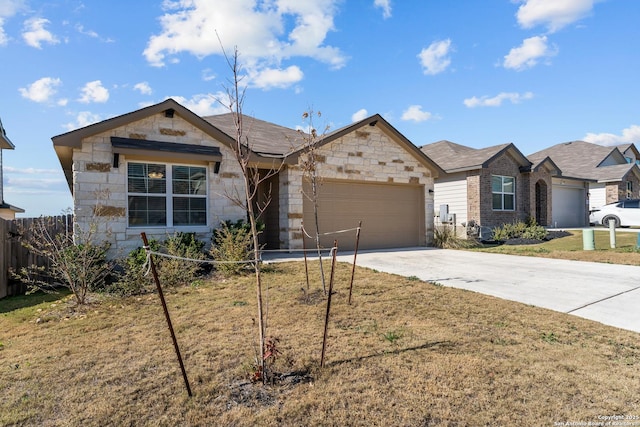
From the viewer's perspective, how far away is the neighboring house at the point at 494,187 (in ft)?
58.1

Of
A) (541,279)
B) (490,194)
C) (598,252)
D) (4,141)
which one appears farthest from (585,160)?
(4,141)

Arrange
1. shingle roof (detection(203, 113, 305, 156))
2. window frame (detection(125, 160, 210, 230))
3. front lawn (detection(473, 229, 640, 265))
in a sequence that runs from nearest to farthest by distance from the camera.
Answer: window frame (detection(125, 160, 210, 230))
front lawn (detection(473, 229, 640, 265))
shingle roof (detection(203, 113, 305, 156))

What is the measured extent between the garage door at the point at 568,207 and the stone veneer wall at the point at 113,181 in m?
22.6

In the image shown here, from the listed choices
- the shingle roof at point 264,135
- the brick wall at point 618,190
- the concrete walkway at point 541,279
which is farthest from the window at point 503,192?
the shingle roof at point 264,135

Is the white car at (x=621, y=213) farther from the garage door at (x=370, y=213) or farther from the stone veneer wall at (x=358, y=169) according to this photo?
the stone veneer wall at (x=358, y=169)

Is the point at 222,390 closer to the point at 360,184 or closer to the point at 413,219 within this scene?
the point at 360,184

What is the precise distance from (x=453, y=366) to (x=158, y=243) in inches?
292

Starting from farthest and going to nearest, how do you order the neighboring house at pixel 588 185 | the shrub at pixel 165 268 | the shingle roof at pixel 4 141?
the neighboring house at pixel 588 185 → the shingle roof at pixel 4 141 → the shrub at pixel 165 268

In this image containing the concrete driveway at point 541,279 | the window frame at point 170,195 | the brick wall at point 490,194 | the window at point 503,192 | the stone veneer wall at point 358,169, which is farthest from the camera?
the window at point 503,192

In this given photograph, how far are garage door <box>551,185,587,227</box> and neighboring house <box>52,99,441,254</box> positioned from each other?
13.8 metres

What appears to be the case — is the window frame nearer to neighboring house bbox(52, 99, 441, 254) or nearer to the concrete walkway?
neighboring house bbox(52, 99, 441, 254)

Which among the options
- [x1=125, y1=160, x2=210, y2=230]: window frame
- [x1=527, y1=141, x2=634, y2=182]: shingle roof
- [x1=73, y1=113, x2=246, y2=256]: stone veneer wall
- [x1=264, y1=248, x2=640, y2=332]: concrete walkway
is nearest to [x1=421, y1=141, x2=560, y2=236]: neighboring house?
[x1=527, y1=141, x2=634, y2=182]: shingle roof

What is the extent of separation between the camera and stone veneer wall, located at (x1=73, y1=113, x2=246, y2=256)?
Result: 8.47 meters

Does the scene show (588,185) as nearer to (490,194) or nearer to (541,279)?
(490,194)
